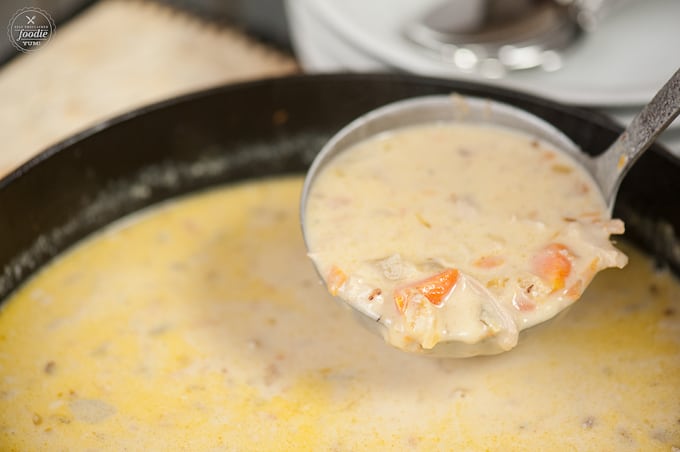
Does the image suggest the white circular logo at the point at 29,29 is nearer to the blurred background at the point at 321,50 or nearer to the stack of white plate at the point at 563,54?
the blurred background at the point at 321,50

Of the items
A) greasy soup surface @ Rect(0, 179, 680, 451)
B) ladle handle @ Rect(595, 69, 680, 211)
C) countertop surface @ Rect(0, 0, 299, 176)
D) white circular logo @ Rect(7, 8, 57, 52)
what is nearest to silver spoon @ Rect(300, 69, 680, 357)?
ladle handle @ Rect(595, 69, 680, 211)

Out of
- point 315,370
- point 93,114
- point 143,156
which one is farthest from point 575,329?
point 93,114

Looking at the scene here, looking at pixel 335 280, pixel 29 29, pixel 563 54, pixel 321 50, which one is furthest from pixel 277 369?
pixel 29 29

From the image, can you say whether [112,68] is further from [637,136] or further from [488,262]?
[637,136]

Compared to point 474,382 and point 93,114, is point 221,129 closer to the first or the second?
point 93,114

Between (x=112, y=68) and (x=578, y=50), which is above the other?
(x=578, y=50)

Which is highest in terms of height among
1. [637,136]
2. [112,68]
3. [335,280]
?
[637,136]

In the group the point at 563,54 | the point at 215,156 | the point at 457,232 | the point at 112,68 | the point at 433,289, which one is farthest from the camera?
the point at 112,68
